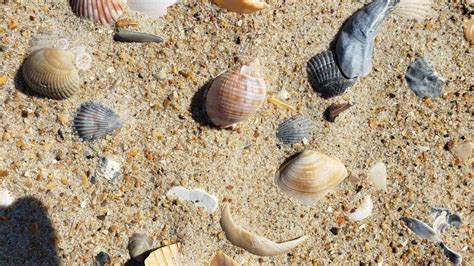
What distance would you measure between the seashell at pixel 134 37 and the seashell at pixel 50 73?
0.87 ft

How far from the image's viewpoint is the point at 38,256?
2.64m

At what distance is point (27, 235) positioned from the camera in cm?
264

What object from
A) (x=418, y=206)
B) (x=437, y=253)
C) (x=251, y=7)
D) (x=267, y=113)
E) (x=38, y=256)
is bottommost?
(x=38, y=256)

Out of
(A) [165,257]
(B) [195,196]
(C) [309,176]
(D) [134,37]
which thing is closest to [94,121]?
(D) [134,37]

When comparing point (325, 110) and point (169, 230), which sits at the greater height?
point (325, 110)

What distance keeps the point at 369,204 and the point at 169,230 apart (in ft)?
3.52

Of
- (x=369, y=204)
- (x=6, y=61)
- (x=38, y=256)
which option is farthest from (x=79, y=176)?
(x=369, y=204)

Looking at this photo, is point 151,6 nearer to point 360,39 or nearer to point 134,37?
point 134,37

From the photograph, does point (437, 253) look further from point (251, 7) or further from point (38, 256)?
point (38, 256)

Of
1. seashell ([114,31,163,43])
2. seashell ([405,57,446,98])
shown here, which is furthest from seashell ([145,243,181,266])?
seashell ([405,57,446,98])

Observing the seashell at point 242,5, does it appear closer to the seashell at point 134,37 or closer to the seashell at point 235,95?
the seashell at point 235,95

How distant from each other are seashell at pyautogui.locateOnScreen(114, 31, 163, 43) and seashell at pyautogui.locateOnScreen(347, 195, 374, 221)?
1378mm

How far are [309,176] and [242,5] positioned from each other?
949mm

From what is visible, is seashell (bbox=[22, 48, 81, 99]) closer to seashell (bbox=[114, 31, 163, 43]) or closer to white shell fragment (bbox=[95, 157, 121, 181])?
seashell (bbox=[114, 31, 163, 43])
